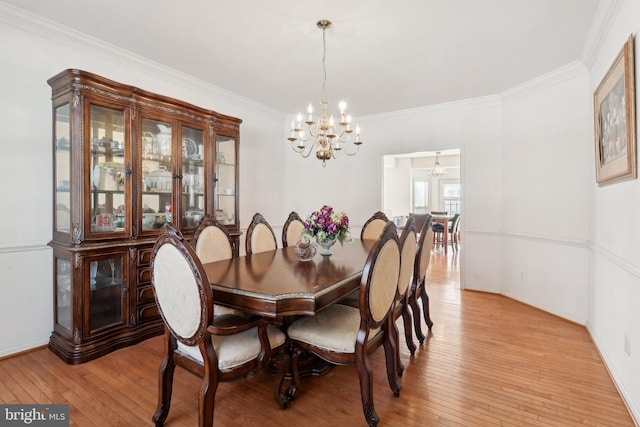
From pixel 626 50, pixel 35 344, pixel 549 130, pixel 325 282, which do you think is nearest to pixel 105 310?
pixel 35 344

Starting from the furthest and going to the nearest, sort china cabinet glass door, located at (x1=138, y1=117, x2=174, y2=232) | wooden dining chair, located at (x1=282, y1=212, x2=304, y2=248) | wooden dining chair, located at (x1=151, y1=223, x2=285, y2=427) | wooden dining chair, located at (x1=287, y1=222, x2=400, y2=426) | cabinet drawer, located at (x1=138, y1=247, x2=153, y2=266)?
1. wooden dining chair, located at (x1=282, y1=212, x2=304, y2=248)
2. china cabinet glass door, located at (x1=138, y1=117, x2=174, y2=232)
3. cabinet drawer, located at (x1=138, y1=247, x2=153, y2=266)
4. wooden dining chair, located at (x1=287, y1=222, x2=400, y2=426)
5. wooden dining chair, located at (x1=151, y1=223, x2=285, y2=427)

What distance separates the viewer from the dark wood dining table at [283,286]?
1580 millimetres

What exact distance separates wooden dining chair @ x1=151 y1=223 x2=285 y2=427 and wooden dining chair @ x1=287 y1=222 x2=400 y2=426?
263 mm

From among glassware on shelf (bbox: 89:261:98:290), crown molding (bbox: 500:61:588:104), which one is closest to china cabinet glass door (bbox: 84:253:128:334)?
glassware on shelf (bbox: 89:261:98:290)

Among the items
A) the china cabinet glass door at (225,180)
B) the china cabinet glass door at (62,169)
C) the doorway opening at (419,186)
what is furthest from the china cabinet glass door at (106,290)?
the doorway opening at (419,186)

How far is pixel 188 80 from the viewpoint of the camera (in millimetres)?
3645

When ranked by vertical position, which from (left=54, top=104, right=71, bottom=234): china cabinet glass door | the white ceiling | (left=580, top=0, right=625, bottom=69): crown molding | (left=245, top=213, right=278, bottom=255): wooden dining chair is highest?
the white ceiling

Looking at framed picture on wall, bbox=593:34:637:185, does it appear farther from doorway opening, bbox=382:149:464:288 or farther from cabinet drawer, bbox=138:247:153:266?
doorway opening, bbox=382:149:464:288

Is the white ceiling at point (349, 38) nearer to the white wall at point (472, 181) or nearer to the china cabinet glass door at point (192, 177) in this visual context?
the white wall at point (472, 181)

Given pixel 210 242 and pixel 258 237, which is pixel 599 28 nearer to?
pixel 258 237

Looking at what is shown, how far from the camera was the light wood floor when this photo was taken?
1.80m

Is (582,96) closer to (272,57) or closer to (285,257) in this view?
(272,57)

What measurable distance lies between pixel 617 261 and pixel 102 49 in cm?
442

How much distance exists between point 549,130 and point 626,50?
1.78 metres
